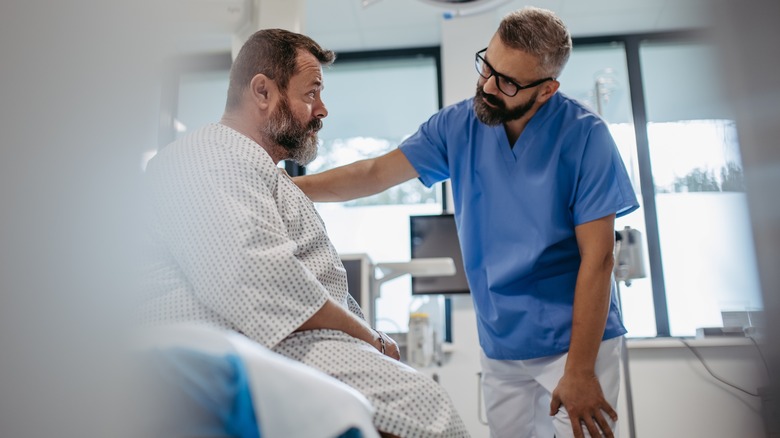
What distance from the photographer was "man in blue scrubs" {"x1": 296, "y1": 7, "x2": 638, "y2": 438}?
124 centimetres

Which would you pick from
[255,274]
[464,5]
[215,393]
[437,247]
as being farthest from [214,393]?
[437,247]

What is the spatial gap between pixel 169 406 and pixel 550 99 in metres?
1.27

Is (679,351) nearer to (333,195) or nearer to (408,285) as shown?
(408,285)

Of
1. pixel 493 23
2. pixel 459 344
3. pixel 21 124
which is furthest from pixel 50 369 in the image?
pixel 493 23

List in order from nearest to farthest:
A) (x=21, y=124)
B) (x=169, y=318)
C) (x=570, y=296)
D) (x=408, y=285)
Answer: (x=21, y=124)
(x=169, y=318)
(x=570, y=296)
(x=408, y=285)

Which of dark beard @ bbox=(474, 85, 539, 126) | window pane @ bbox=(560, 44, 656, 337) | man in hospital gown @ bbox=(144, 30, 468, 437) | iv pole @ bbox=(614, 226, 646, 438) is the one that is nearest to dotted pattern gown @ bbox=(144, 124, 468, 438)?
man in hospital gown @ bbox=(144, 30, 468, 437)

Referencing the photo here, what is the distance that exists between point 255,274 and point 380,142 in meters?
3.34

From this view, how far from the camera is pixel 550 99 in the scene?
144 cm

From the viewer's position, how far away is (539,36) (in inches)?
53.7

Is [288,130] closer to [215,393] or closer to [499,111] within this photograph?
[499,111]

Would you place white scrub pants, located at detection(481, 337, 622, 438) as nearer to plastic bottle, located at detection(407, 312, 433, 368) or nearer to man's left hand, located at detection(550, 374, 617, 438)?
man's left hand, located at detection(550, 374, 617, 438)

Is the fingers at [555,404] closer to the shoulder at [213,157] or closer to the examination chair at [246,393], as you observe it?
the shoulder at [213,157]

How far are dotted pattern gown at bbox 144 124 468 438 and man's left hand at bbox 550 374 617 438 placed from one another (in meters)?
0.47

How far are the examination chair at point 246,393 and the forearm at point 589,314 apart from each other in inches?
33.5
